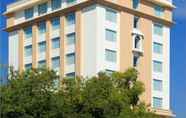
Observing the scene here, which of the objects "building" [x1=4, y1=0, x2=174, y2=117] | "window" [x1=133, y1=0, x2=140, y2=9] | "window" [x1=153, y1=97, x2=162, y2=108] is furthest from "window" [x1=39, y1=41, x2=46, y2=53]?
"window" [x1=153, y1=97, x2=162, y2=108]

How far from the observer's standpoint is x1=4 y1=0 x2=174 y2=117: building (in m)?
45.8

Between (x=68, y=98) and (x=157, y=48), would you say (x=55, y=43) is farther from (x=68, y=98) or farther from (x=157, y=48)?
(x=68, y=98)

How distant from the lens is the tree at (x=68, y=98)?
2770 centimetres

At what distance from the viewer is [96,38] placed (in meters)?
45.2

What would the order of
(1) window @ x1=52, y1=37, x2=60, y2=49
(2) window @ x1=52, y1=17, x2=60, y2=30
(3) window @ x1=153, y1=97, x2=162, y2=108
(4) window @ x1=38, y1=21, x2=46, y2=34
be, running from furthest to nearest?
(4) window @ x1=38, y1=21, x2=46, y2=34 < (2) window @ x1=52, y1=17, x2=60, y2=30 < (1) window @ x1=52, y1=37, x2=60, y2=49 < (3) window @ x1=153, y1=97, x2=162, y2=108

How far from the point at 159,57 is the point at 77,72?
7208mm

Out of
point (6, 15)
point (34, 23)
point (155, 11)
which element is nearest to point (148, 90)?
point (155, 11)

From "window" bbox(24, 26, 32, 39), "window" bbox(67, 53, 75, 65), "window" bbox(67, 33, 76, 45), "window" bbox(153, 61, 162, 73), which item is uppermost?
"window" bbox(24, 26, 32, 39)

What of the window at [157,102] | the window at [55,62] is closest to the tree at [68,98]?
the window at [55,62]

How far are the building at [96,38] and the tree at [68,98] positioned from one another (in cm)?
1493

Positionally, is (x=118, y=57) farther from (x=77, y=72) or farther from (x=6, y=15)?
(x=6, y=15)

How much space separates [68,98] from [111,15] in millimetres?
18584

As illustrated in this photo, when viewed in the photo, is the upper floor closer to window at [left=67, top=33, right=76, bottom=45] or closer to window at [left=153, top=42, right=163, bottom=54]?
window at [left=67, top=33, right=76, bottom=45]

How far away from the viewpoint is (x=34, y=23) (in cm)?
5066
